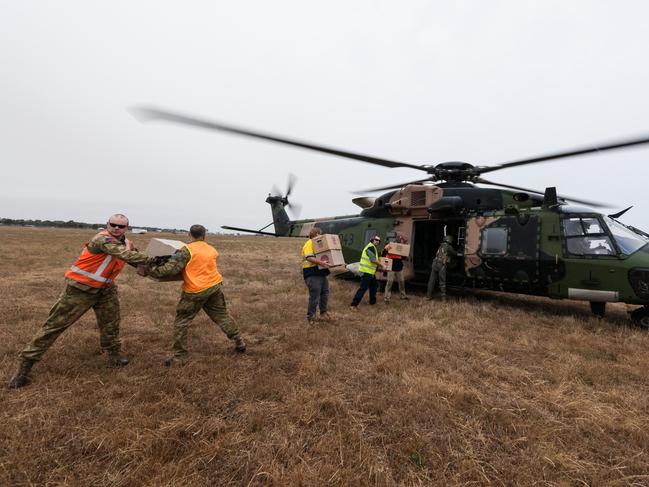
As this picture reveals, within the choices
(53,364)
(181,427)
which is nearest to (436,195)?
(181,427)

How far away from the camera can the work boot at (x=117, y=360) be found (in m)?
3.95

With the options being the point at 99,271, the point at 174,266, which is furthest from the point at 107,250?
the point at 174,266

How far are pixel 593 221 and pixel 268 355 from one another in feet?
22.5

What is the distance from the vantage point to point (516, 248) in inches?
277

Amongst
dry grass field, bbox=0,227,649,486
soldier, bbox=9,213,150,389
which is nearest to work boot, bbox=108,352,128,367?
soldier, bbox=9,213,150,389

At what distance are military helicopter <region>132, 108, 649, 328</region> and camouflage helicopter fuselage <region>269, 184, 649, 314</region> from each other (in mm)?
16

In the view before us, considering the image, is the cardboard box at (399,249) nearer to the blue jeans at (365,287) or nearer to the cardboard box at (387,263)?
the cardboard box at (387,263)

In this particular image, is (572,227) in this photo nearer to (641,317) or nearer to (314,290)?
(641,317)

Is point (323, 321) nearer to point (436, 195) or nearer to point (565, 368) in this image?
point (565, 368)

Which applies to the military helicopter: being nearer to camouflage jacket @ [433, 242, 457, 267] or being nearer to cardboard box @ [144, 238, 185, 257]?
camouflage jacket @ [433, 242, 457, 267]

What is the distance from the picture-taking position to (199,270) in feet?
13.5

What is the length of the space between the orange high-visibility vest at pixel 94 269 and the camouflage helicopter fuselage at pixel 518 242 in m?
7.13

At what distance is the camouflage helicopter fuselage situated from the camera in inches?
231

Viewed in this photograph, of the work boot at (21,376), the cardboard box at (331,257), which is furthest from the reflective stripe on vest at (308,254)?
the work boot at (21,376)
